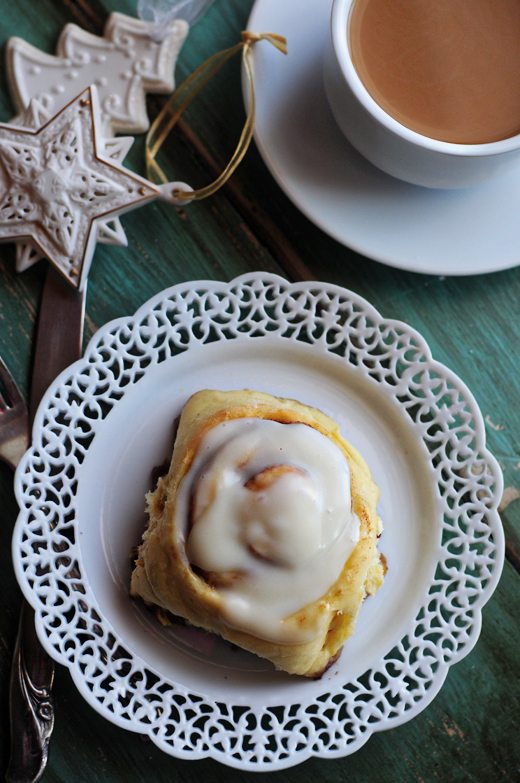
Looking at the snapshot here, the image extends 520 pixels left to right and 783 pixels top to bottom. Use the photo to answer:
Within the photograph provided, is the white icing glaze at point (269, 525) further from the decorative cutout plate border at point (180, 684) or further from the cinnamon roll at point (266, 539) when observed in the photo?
the decorative cutout plate border at point (180, 684)

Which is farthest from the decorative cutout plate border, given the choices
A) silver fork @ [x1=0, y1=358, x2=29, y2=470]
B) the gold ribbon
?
the gold ribbon

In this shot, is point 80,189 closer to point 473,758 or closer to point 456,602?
point 456,602

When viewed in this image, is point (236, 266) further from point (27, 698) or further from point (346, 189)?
point (27, 698)

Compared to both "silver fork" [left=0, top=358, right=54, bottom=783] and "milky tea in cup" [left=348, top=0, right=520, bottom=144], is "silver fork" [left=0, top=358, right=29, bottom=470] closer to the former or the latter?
"silver fork" [left=0, top=358, right=54, bottom=783]

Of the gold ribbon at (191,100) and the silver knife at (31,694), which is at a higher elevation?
the gold ribbon at (191,100)

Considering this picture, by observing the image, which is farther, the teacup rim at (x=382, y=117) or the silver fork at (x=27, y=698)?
the silver fork at (x=27, y=698)

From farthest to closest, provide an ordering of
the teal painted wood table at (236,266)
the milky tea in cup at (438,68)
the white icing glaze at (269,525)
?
the teal painted wood table at (236,266) < the milky tea in cup at (438,68) < the white icing glaze at (269,525)

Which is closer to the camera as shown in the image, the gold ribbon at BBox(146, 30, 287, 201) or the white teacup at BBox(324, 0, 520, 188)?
the white teacup at BBox(324, 0, 520, 188)

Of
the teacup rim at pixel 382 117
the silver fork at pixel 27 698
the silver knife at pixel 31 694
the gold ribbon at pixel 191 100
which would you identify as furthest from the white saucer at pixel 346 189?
the silver fork at pixel 27 698
